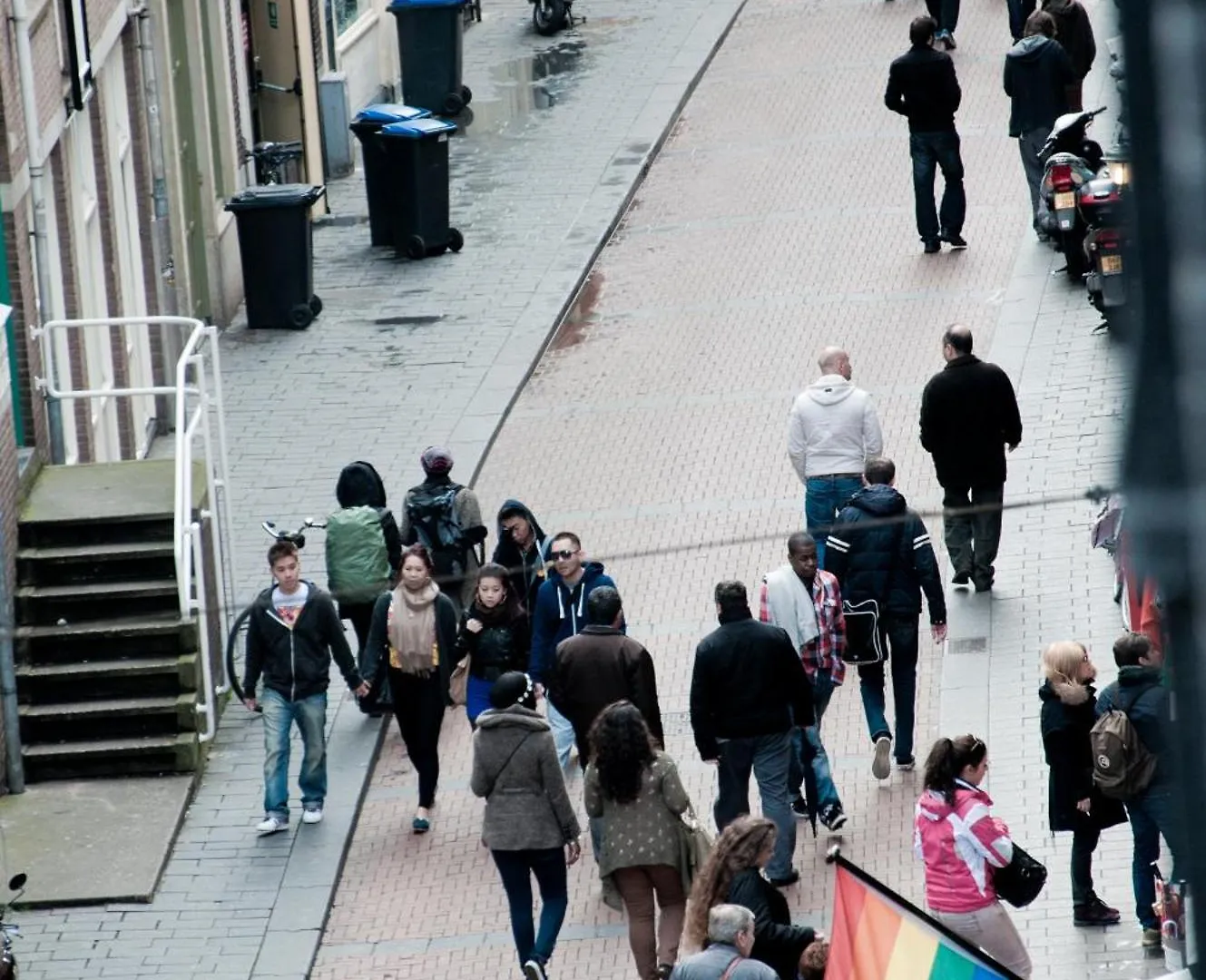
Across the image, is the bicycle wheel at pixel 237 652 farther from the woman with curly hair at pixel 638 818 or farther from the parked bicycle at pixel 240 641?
the woman with curly hair at pixel 638 818

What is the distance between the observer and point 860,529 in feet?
36.4

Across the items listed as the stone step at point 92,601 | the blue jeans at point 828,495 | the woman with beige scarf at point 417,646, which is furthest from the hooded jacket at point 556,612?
the stone step at point 92,601

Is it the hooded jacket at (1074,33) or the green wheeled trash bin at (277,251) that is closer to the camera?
the green wheeled trash bin at (277,251)

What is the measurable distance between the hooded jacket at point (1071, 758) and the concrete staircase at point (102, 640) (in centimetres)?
499

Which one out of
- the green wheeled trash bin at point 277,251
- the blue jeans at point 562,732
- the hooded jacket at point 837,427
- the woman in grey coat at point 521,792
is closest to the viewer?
the woman in grey coat at point 521,792

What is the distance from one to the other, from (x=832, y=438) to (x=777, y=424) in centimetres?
389

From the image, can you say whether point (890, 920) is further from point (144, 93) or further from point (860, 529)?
point (144, 93)

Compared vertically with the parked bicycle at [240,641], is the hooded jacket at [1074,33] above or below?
above

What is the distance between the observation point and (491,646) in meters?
11.1

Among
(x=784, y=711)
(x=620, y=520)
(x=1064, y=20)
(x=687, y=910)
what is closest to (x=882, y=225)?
(x=1064, y=20)

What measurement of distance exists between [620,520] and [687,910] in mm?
7127

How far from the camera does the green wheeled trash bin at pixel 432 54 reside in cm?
2508

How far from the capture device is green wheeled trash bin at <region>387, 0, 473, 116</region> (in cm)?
2508

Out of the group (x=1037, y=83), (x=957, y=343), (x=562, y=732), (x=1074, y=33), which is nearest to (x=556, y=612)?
(x=562, y=732)
